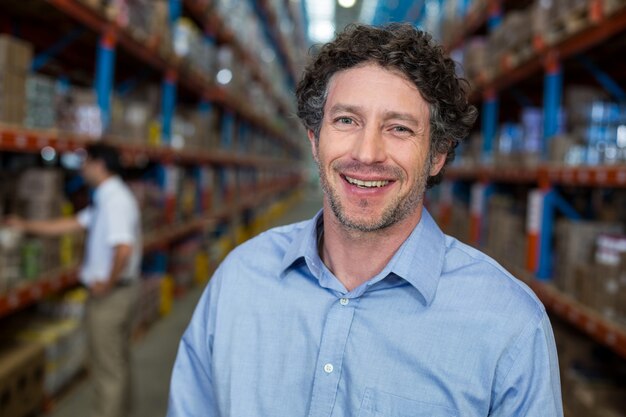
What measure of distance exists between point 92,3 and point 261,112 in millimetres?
9891

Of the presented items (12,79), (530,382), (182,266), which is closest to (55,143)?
(12,79)

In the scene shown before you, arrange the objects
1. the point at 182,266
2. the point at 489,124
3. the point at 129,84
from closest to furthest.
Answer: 1. the point at 489,124
2. the point at 129,84
3. the point at 182,266

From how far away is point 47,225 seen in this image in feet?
13.5

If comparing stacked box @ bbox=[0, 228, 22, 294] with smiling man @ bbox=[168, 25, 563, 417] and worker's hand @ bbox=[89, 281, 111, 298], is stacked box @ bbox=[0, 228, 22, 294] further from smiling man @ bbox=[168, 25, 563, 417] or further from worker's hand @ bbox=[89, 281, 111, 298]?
smiling man @ bbox=[168, 25, 563, 417]

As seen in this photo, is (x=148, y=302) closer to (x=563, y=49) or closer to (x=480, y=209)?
(x=480, y=209)

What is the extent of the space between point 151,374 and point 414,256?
430 centimetres

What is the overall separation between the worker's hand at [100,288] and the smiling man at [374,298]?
2450mm

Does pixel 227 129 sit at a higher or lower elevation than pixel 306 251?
higher

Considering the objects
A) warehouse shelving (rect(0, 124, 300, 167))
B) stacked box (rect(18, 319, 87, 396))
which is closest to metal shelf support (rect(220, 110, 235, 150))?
warehouse shelving (rect(0, 124, 300, 167))

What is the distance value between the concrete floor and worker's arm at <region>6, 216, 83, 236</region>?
136cm

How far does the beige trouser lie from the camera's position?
4.03 metres

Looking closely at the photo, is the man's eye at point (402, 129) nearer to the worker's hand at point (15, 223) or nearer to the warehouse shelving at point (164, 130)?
the warehouse shelving at point (164, 130)

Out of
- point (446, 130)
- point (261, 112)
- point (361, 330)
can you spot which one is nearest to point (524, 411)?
point (361, 330)

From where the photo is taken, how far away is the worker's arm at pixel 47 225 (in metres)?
3.79
